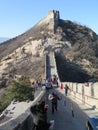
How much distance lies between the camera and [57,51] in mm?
112750

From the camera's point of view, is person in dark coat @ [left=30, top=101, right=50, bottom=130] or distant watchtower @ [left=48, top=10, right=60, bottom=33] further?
distant watchtower @ [left=48, top=10, right=60, bottom=33]

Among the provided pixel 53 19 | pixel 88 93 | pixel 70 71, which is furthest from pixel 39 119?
pixel 53 19

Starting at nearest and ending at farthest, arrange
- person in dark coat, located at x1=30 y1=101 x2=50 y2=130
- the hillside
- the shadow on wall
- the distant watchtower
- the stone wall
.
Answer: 1. person in dark coat, located at x1=30 y1=101 x2=50 y2=130
2. the stone wall
3. the shadow on wall
4. the hillside
5. the distant watchtower

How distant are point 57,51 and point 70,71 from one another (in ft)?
55.0

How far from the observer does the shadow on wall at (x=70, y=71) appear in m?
92.5

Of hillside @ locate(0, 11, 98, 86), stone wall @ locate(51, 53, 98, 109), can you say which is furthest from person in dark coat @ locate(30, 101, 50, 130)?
hillside @ locate(0, 11, 98, 86)

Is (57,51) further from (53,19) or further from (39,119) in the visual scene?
(39,119)

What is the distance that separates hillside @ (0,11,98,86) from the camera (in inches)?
3871

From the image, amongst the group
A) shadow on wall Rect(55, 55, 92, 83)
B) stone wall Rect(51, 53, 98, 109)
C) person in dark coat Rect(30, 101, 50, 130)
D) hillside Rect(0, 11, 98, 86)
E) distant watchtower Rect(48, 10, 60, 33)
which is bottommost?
A: person in dark coat Rect(30, 101, 50, 130)

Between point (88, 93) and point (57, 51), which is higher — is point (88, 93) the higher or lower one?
the lower one

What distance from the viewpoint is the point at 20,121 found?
12.8m

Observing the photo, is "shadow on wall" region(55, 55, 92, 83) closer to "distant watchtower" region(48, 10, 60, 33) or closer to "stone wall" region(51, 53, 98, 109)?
"distant watchtower" region(48, 10, 60, 33)


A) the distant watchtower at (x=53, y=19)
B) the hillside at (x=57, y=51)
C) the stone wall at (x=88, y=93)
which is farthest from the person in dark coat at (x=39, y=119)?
the distant watchtower at (x=53, y=19)

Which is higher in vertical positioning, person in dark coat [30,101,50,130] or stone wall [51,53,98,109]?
stone wall [51,53,98,109]
